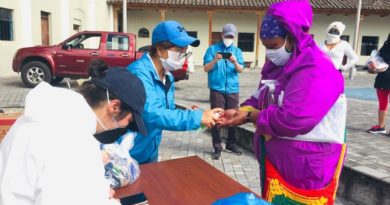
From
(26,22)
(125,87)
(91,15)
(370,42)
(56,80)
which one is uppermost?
(91,15)

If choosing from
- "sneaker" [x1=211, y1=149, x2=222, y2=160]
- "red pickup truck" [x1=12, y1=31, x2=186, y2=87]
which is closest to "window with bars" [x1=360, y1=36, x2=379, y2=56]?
"red pickup truck" [x1=12, y1=31, x2=186, y2=87]

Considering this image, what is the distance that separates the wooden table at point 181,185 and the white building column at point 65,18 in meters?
16.7

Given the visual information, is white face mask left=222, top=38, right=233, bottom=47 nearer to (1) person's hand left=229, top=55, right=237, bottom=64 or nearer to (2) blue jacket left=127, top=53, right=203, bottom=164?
(1) person's hand left=229, top=55, right=237, bottom=64

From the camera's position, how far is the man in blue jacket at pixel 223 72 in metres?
5.02

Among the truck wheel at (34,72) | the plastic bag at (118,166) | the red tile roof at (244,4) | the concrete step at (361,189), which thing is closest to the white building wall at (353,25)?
the red tile roof at (244,4)

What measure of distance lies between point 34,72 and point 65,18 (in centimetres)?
742

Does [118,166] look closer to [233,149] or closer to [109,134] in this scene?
[109,134]

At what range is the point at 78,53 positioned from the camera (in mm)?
11039

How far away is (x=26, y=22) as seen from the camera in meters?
13.9

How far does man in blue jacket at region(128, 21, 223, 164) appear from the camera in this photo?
2.19 m

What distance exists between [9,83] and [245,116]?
11.5 m

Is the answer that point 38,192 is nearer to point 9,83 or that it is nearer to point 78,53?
point 78,53

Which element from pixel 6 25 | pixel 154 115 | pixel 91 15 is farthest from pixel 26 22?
pixel 154 115

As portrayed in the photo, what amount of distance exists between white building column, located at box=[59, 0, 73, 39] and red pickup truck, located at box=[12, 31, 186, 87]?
22.0ft
